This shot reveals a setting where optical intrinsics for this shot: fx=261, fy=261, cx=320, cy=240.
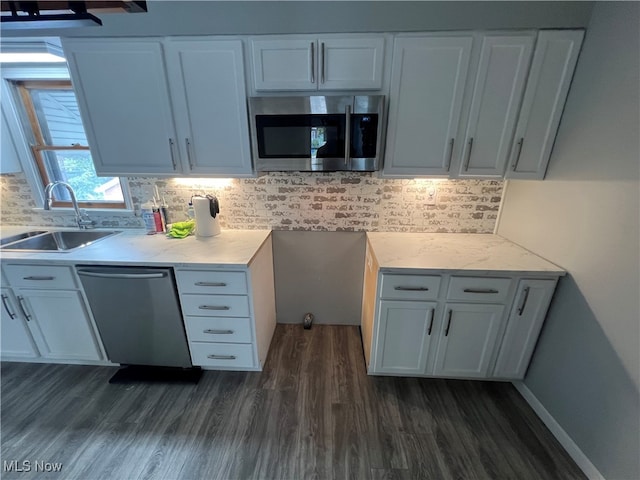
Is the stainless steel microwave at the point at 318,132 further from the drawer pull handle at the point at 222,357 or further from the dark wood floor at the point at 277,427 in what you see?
the dark wood floor at the point at 277,427

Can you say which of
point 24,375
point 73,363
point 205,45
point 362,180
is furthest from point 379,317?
point 24,375

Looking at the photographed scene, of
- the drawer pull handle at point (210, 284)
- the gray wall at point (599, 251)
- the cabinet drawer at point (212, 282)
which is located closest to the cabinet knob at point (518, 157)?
the gray wall at point (599, 251)

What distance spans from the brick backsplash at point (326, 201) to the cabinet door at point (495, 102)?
1.17ft

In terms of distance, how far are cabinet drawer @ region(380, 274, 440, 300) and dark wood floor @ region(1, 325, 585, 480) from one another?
76cm

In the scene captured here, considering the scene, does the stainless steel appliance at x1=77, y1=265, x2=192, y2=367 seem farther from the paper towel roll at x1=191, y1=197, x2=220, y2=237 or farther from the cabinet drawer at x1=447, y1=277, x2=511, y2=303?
the cabinet drawer at x1=447, y1=277, x2=511, y2=303

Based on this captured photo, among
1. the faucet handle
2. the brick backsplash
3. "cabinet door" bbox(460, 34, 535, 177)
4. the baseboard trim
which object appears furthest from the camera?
the faucet handle

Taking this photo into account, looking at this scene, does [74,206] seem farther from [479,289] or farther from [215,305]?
[479,289]

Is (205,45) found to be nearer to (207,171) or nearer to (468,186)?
(207,171)

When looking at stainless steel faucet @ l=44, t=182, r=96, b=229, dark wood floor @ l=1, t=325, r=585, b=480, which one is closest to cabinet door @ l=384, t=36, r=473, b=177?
dark wood floor @ l=1, t=325, r=585, b=480

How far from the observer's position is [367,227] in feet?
7.23

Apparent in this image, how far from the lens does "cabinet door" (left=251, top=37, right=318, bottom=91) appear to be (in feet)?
4.99

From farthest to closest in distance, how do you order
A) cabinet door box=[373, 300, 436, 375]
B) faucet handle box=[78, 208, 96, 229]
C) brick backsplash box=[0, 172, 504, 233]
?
faucet handle box=[78, 208, 96, 229] < brick backsplash box=[0, 172, 504, 233] < cabinet door box=[373, 300, 436, 375]

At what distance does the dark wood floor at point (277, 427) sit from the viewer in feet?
4.66

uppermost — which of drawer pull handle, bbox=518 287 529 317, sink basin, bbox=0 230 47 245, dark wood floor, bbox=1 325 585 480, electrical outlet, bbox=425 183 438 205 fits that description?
electrical outlet, bbox=425 183 438 205
